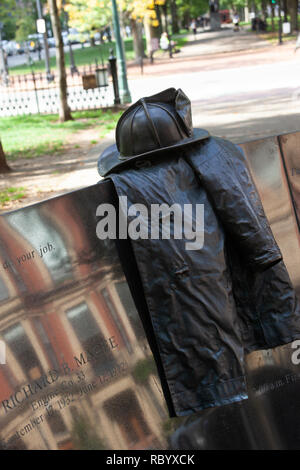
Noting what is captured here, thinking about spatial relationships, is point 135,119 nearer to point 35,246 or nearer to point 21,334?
point 35,246

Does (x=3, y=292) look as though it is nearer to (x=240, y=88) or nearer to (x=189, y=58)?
(x=240, y=88)

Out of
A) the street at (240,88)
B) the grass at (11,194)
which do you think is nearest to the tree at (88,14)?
the street at (240,88)

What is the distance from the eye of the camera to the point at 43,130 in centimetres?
1503

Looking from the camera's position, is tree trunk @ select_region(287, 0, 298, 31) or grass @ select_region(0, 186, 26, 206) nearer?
grass @ select_region(0, 186, 26, 206)

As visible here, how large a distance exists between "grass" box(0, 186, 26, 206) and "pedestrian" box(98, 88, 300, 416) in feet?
19.5

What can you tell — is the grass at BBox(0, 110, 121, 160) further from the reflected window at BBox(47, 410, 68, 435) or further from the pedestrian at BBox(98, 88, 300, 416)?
the reflected window at BBox(47, 410, 68, 435)

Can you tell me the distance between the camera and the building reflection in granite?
2564 mm

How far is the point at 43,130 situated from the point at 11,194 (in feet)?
20.9

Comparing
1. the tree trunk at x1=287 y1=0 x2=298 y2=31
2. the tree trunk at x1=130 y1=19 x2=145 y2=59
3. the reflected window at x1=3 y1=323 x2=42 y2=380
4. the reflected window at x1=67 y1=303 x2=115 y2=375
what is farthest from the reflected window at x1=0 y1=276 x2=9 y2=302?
the tree trunk at x1=287 y1=0 x2=298 y2=31

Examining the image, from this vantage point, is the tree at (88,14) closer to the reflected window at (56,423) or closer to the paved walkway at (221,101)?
the paved walkway at (221,101)

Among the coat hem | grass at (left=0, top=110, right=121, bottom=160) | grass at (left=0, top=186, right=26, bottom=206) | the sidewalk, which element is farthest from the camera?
the sidewalk

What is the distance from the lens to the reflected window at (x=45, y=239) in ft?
8.49

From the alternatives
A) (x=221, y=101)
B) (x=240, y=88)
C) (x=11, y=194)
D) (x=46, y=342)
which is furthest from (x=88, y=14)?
(x=46, y=342)

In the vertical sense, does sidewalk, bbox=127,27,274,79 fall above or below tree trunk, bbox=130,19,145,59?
below
